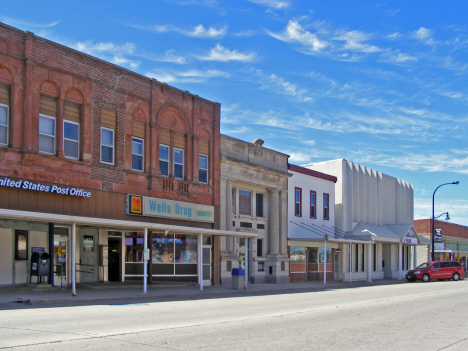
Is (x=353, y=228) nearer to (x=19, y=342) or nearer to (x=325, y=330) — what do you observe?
(x=325, y=330)

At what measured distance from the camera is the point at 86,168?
69.1 feet

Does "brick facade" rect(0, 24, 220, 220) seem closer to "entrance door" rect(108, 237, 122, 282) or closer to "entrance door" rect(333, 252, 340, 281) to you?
"entrance door" rect(108, 237, 122, 282)

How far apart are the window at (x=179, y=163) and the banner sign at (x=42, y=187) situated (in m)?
6.15

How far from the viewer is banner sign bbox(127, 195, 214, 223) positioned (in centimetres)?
2308

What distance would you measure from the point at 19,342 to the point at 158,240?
16.9 meters

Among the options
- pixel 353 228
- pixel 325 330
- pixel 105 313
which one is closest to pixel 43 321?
pixel 105 313

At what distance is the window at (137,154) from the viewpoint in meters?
23.8

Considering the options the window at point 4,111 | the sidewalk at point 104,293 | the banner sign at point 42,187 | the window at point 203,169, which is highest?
the window at point 4,111

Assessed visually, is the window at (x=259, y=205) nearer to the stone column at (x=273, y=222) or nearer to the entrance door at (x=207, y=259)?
the stone column at (x=273, y=222)

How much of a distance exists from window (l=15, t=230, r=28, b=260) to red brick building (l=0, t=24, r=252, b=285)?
0.12 ft

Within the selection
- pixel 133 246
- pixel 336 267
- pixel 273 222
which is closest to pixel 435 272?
pixel 336 267

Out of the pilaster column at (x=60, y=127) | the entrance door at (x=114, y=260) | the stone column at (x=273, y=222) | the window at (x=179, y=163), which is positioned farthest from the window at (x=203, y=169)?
the pilaster column at (x=60, y=127)

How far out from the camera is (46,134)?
19.9 metres

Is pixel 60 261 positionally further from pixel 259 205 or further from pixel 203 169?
pixel 259 205
